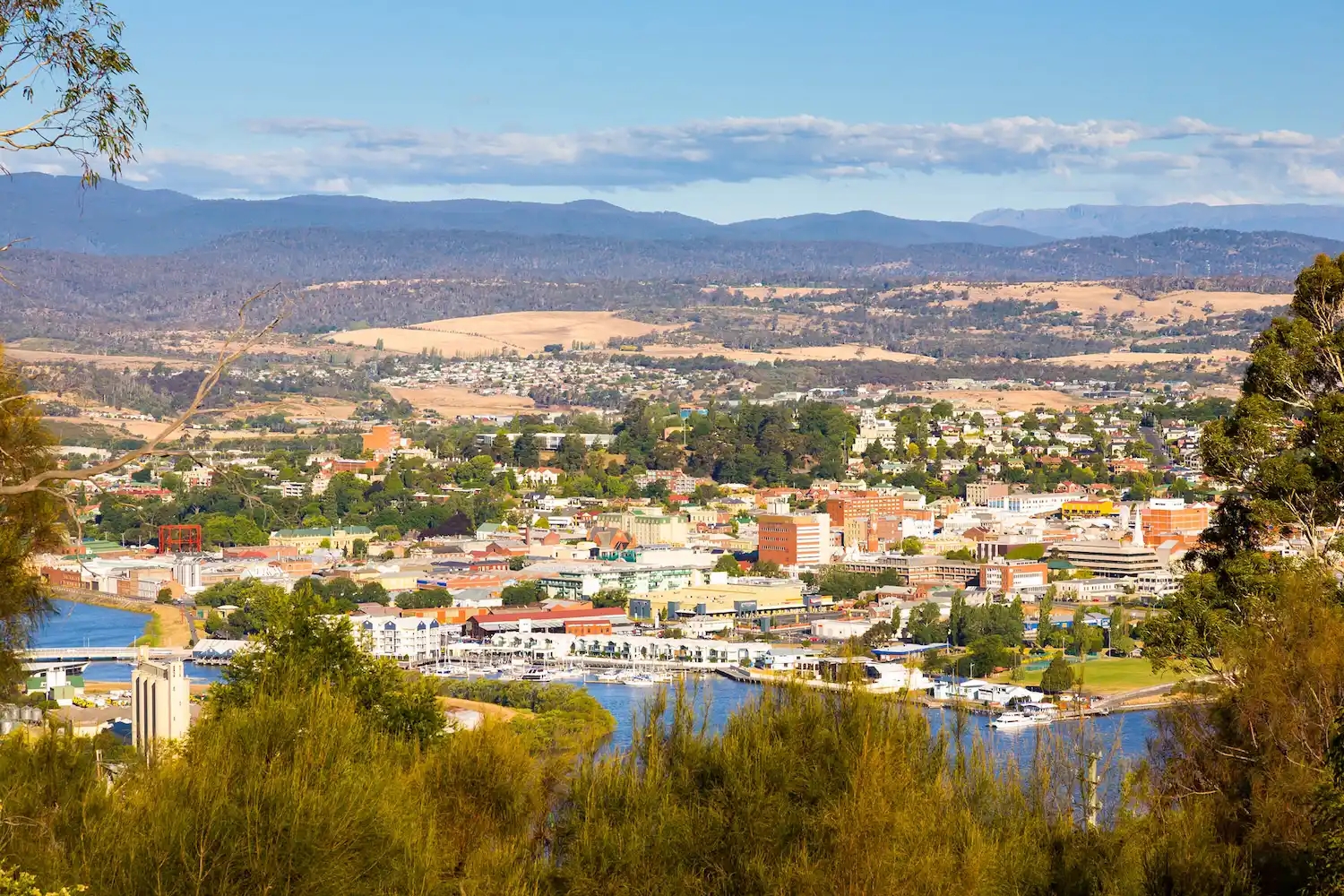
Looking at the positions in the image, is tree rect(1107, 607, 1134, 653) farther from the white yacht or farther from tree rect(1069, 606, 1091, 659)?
the white yacht

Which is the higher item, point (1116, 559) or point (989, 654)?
point (989, 654)

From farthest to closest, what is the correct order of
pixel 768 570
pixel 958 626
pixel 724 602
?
pixel 768 570
pixel 724 602
pixel 958 626

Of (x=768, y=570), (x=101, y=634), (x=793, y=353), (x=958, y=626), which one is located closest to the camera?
(x=958, y=626)

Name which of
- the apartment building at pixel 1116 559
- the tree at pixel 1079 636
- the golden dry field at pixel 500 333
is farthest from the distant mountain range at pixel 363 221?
the tree at pixel 1079 636

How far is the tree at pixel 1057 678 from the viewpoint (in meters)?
21.7

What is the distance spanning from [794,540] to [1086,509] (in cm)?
825

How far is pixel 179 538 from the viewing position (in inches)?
1469

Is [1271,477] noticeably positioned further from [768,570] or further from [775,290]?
[775,290]

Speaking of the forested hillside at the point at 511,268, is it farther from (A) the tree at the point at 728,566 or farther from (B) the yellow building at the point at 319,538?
(A) the tree at the point at 728,566

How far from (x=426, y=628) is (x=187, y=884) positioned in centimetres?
2275

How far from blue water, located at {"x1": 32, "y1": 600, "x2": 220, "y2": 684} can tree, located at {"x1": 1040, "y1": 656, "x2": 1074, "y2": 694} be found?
337 inches

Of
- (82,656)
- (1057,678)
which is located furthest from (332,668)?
(82,656)

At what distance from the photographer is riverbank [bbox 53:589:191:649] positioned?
27.1 meters

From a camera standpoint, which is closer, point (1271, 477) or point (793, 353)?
point (1271, 477)
